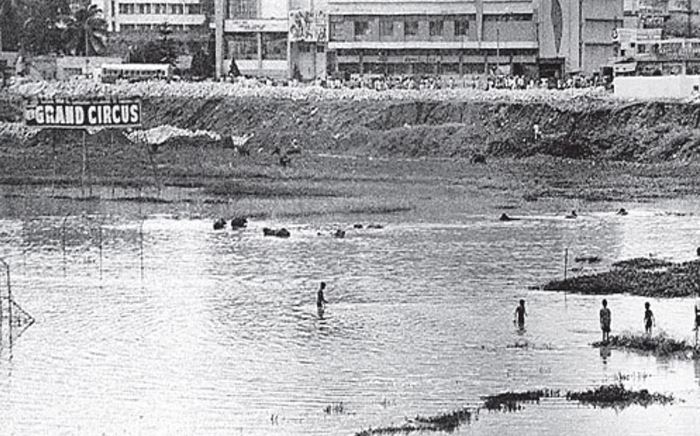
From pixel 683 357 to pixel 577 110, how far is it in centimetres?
6776

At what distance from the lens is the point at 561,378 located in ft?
120

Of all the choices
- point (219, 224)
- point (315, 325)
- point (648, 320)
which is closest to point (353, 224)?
point (219, 224)

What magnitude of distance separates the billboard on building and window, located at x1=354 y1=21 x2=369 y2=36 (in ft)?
13.1

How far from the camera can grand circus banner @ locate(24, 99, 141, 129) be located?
74.9 m

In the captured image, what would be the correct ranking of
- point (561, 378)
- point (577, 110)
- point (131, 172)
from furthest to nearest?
point (577, 110), point (131, 172), point (561, 378)

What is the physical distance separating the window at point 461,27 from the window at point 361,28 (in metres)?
7.54

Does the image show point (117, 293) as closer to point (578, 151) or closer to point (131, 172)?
point (131, 172)

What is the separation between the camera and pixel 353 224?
67125 millimetres

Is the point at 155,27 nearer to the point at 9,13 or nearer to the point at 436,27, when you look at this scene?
the point at 9,13

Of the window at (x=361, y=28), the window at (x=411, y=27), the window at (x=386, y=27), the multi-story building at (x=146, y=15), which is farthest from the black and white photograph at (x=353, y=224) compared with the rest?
the multi-story building at (x=146, y=15)

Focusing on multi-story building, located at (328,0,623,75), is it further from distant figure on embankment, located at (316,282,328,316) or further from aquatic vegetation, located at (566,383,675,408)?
aquatic vegetation, located at (566,383,675,408)

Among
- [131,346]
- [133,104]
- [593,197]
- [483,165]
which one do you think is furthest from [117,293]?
[483,165]

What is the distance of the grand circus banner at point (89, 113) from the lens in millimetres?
74938

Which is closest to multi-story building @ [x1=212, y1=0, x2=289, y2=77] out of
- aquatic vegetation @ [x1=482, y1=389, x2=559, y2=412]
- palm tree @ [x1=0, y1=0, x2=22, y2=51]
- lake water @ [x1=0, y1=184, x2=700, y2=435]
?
palm tree @ [x1=0, y1=0, x2=22, y2=51]
